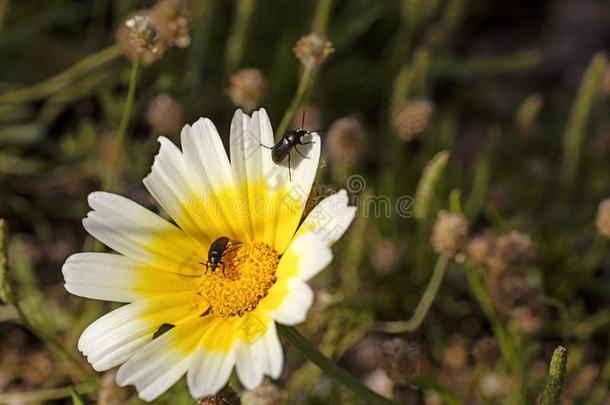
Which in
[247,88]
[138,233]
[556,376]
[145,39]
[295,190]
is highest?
[145,39]

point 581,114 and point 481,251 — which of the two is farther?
point 581,114

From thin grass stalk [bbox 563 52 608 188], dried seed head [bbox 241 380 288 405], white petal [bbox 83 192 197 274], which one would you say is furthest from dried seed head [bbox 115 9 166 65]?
thin grass stalk [bbox 563 52 608 188]

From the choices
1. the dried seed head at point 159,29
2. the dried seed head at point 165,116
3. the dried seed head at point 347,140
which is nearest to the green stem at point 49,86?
the dried seed head at point 165,116

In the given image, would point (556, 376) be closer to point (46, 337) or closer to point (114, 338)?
point (114, 338)

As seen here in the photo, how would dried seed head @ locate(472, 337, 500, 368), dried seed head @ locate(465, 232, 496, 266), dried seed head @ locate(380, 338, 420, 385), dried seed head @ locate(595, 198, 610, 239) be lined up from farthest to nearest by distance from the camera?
dried seed head @ locate(472, 337, 500, 368), dried seed head @ locate(465, 232, 496, 266), dried seed head @ locate(595, 198, 610, 239), dried seed head @ locate(380, 338, 420, 385)

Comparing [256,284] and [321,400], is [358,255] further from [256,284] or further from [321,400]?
[256,284]

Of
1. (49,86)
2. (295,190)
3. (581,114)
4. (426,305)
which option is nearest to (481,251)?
(426,305)

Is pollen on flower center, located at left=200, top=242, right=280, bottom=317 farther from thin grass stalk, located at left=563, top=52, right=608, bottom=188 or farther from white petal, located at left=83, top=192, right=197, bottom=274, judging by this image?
thin grass stalk, located at left=563, top=52, right=608, bottom=188
